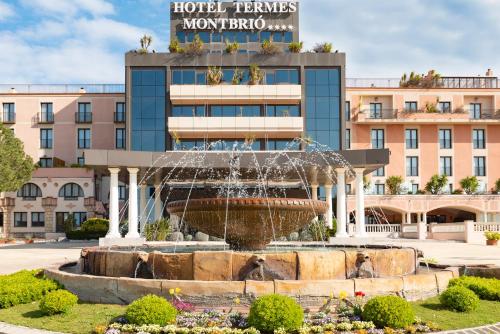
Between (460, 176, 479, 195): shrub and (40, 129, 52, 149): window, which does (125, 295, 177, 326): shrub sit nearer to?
(460, 176, 479, 195): shrub

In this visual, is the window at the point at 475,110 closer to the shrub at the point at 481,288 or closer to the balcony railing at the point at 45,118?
the balcony railing at the point at 45,118

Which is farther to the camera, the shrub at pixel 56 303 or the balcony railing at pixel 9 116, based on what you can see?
the balcony railing at pixel 9 116

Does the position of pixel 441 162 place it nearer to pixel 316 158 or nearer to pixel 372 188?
pixel 372 188

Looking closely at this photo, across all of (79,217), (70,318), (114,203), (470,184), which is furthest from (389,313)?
(470,184)

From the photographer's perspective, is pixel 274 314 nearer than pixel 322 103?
Yes

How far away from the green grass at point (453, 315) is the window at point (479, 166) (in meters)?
51.9

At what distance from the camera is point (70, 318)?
951cm

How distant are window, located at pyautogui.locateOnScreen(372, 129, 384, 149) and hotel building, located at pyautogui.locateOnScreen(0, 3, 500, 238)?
0.11 m

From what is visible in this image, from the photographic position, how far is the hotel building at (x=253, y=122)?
50.0 m

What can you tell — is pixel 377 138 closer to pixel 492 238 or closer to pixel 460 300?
pixel 492 238

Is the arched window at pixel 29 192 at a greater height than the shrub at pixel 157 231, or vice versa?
the arched window at pixel 29 192

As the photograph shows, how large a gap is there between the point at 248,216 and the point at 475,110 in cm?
5420

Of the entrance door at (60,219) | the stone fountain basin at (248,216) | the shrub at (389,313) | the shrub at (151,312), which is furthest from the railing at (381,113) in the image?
the shrub at (151,312)

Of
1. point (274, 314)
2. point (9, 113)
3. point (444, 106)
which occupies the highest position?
point (444, 106)
